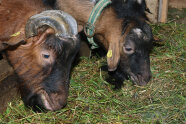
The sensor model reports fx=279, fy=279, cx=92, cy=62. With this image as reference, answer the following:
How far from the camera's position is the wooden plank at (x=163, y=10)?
6804 mm

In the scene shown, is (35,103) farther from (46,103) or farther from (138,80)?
(138,80)

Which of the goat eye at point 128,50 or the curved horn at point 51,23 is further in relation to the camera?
the goat eye at point 128,50

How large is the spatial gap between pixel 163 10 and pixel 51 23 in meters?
3.92

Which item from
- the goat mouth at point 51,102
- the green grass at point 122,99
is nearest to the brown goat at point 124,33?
the green grass at point 122,99

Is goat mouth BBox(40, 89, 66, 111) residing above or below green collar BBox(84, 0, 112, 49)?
below

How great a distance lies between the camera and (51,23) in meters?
3.80

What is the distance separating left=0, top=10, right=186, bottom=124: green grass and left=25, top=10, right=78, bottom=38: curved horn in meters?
1.19

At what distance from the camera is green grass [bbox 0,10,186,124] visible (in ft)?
13.3

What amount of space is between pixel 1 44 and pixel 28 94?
2.67 feet

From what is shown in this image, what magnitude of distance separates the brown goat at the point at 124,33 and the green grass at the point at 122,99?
0.31 m

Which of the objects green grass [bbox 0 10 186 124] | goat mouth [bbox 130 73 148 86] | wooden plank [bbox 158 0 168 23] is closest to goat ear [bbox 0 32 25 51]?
green grass [bbox 0 10 186 124]

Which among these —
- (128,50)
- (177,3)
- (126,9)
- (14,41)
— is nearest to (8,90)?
(14,41)

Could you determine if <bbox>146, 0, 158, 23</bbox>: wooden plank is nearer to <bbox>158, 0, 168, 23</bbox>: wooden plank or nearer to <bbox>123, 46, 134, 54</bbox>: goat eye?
<bbox>158, 0, 168, 23</bbox>: wooden plank

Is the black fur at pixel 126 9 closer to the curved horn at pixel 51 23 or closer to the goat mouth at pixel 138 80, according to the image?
the goat mouth at pixel 138 80
